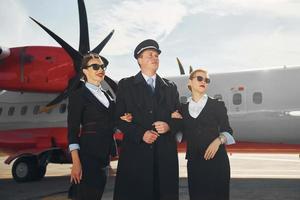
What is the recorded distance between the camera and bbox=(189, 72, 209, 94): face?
13.9ft

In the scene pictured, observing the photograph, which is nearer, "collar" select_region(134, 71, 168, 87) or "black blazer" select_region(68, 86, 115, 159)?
"collar" select_region(134, 71, 168, 87)

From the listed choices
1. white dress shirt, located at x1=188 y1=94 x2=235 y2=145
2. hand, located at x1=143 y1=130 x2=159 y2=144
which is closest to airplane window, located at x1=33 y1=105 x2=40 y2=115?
white dress shirt, located at x1=188 y1=94 x2=235 y2=145

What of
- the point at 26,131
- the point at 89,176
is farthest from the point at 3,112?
the point at 89,176

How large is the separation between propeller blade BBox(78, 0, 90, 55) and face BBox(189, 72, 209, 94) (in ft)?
26.4

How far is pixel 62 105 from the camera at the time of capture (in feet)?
45.6

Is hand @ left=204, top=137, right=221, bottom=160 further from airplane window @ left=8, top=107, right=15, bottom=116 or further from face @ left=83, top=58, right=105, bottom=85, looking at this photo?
airplane window @ left=8, top=107, right=15, bottom=116

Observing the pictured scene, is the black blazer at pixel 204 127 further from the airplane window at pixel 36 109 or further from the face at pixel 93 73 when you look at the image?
the airplane window at pixel 36 109

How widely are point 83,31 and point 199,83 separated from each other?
339 inches

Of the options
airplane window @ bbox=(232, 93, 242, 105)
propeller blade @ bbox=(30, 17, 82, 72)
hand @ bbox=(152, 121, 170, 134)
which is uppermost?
propeller blade @ bbox=(30, 17, 82, 72)

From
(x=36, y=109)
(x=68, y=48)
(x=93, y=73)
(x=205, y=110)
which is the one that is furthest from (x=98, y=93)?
(x=36, y=109)

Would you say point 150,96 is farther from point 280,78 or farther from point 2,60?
point 2,60

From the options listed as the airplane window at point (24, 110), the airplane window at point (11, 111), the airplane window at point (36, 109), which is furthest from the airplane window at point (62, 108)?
the airplane window at point (11, 111)

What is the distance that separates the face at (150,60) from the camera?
3885 millimetres

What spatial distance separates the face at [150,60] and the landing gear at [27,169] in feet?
33.3
